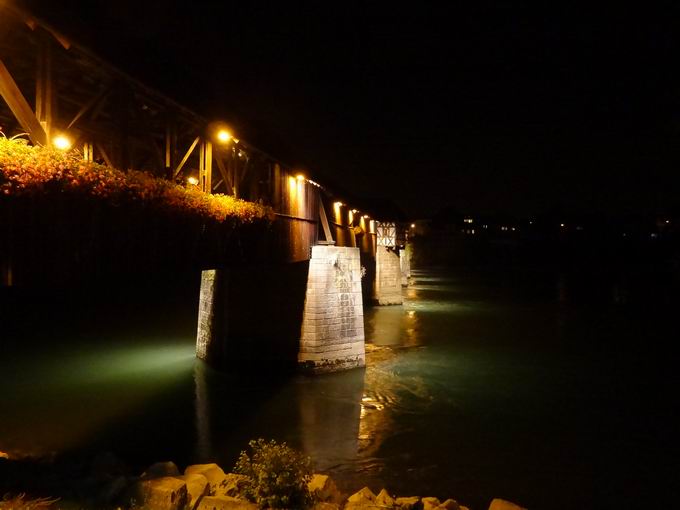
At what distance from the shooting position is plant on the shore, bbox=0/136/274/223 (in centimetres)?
559

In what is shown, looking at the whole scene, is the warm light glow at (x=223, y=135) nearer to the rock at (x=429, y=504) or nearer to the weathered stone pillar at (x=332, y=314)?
the weathered stone pillar at (x=332, y=314)

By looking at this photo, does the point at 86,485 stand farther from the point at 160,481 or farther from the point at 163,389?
the point at 163,389

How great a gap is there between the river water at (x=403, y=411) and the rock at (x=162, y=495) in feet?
14.4

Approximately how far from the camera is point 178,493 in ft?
19.9

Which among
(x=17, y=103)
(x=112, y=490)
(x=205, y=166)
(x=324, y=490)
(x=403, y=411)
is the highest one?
(x=205, y=166)

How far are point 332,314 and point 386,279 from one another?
22.9m

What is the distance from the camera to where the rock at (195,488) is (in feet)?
20.5

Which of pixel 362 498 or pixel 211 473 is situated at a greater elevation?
pixel 211 473

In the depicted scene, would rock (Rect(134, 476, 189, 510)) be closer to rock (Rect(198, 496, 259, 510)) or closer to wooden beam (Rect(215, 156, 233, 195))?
rock (Rect(198, 496, 259, 510))

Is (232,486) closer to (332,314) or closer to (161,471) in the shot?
(161,471)

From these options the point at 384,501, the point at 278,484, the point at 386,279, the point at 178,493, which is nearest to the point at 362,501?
the point at 384,501

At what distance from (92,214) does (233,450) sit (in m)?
6.81

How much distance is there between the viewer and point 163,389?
53.5 feet

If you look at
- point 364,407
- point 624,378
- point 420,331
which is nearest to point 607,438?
point 364,407
